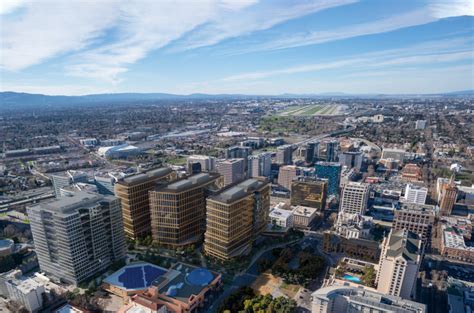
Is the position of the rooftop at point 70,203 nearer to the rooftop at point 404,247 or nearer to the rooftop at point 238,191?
the rooftop at point 238,191

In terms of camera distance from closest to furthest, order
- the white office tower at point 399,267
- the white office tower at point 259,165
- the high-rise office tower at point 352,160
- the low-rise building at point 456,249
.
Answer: the white office tower at point 399,267, the low-rise building at point 456,249, the white office tower at point 259,165, the high-rise office tower at point 352,160

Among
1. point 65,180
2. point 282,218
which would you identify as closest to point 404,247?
point 282,218

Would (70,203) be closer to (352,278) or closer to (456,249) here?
(352,278)

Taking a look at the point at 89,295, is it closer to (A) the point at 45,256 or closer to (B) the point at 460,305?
(A) the point at 45,256

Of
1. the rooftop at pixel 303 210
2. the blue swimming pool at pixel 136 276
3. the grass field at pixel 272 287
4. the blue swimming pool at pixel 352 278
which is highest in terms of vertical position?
the rooftop at pixel 303 210

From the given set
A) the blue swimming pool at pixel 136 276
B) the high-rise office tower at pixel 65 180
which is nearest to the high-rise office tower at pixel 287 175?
the blue swimming pool at pixel 136 276

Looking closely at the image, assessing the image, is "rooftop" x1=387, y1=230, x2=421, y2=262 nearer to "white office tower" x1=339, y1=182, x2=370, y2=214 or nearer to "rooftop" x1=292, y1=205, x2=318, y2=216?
"rooftop" x1=292, y1=205, x2=318, y2=216
